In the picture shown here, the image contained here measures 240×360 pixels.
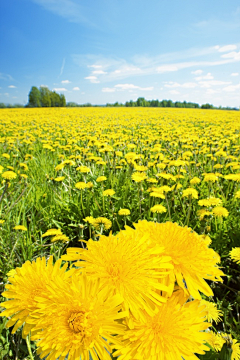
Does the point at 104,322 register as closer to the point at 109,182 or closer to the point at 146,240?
the point at 146,240

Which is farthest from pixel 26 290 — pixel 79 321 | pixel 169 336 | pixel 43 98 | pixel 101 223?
pixel 43 98

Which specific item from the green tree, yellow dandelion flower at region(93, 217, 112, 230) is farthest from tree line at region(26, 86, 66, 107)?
yellow dandelion flower at region(93, 217, 112, 230)

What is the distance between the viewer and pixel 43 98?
160 feet

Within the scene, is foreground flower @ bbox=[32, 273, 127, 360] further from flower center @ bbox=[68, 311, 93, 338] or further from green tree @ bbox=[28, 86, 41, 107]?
green tree @ bbox=[28, 86, 41, 107]

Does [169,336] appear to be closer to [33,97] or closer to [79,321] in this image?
[79,321]

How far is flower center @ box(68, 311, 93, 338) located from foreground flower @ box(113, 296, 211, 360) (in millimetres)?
83

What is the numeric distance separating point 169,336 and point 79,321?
226mm

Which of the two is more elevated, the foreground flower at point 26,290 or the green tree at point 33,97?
the green tree at point 33,97

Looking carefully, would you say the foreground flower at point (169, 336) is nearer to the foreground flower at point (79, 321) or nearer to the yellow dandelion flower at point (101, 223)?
the foreground flower at point (79, 321)

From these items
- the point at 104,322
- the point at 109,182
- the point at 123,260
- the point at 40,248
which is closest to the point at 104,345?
the point at 104,322

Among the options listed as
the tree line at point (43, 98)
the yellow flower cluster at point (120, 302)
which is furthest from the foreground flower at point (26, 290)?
the tree line at point (43, 98)

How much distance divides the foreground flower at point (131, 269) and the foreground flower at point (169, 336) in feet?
0.16

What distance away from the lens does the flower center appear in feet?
1.35

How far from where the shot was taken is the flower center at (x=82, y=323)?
0.41m
